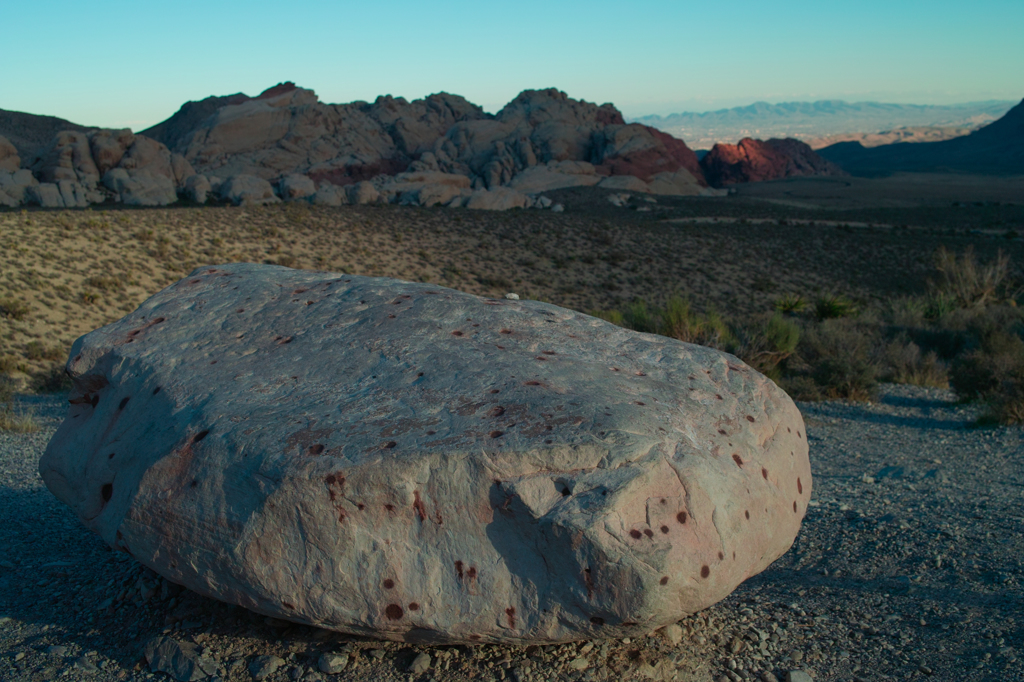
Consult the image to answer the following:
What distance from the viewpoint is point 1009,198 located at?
57.3 m

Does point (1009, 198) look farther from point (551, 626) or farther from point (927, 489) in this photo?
point (551, 626)

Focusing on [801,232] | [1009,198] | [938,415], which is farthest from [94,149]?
[1009,198]

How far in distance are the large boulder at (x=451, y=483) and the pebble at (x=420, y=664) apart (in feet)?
1.01

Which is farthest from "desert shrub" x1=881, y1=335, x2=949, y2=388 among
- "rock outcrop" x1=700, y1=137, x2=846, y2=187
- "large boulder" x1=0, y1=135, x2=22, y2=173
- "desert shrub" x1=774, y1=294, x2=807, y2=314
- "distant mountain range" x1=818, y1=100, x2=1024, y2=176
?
"distant mountain range" x1=818, y1=100, x2=1024, y2=176

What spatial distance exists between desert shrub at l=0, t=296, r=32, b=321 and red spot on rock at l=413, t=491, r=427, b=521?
15973mm

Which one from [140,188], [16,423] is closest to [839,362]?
[16,423]

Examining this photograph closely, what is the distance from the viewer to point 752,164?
80.6 m

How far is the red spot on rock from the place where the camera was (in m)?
2.69

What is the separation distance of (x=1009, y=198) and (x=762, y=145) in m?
33.9

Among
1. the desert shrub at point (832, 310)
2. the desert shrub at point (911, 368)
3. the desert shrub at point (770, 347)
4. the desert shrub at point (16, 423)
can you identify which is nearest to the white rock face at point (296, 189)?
the desert shrub at point (832, 310)

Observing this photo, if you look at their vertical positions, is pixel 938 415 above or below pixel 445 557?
below

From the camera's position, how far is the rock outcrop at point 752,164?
79.3 meters

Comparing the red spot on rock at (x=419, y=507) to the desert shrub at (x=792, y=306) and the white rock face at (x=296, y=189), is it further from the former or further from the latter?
the white rock face at (x=296, y=189)

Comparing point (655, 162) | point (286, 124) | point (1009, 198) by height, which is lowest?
point (1009, 198)
